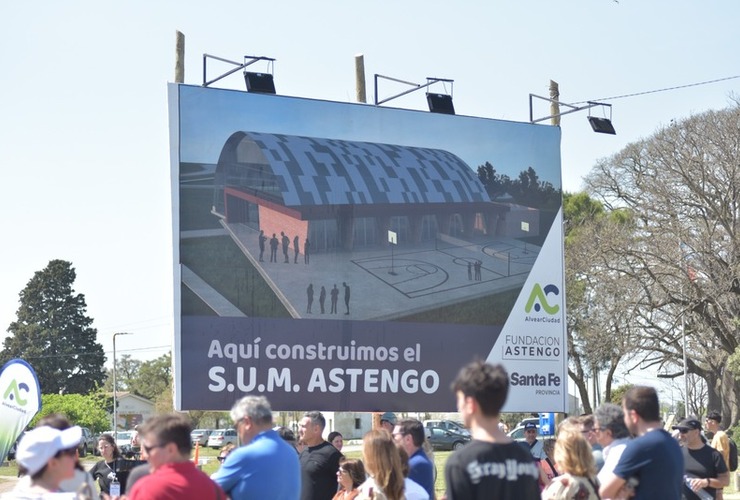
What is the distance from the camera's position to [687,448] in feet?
30.3

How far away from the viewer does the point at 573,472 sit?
5.89 metres

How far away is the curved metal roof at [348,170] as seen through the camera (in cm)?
1536

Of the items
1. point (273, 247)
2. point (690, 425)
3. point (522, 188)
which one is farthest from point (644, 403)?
point (522, 188)

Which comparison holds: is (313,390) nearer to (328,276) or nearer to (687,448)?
(328,276)

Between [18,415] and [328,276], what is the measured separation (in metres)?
4.98

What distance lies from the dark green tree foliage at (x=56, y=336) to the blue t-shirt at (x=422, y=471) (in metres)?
74.7

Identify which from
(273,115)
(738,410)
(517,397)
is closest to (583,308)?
(738,410)

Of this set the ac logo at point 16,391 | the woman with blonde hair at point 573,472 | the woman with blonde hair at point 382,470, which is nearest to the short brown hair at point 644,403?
the woman with blonde hair at point 573,472

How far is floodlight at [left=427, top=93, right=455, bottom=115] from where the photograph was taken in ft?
55.1

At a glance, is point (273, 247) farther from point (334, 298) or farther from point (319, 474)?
point (319, 474)

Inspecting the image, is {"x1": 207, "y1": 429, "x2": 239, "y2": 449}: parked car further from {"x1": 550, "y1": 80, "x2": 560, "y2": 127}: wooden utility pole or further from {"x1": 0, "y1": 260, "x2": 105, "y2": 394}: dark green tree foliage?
{"x1": 550, "y1": 80, "x2": 560, "y2": 127}: wooden utility pole

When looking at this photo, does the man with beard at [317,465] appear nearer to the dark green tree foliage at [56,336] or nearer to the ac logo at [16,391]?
the ac logo at [16,391]

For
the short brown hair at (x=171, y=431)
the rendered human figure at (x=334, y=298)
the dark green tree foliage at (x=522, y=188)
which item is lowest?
the short brown hair at (x=171, y=431)

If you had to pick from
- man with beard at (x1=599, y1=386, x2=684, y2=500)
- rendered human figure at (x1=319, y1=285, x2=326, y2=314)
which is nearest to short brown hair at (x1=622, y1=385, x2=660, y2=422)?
man with beard at (x1=599, y1=386, x2=684, y2=500)
